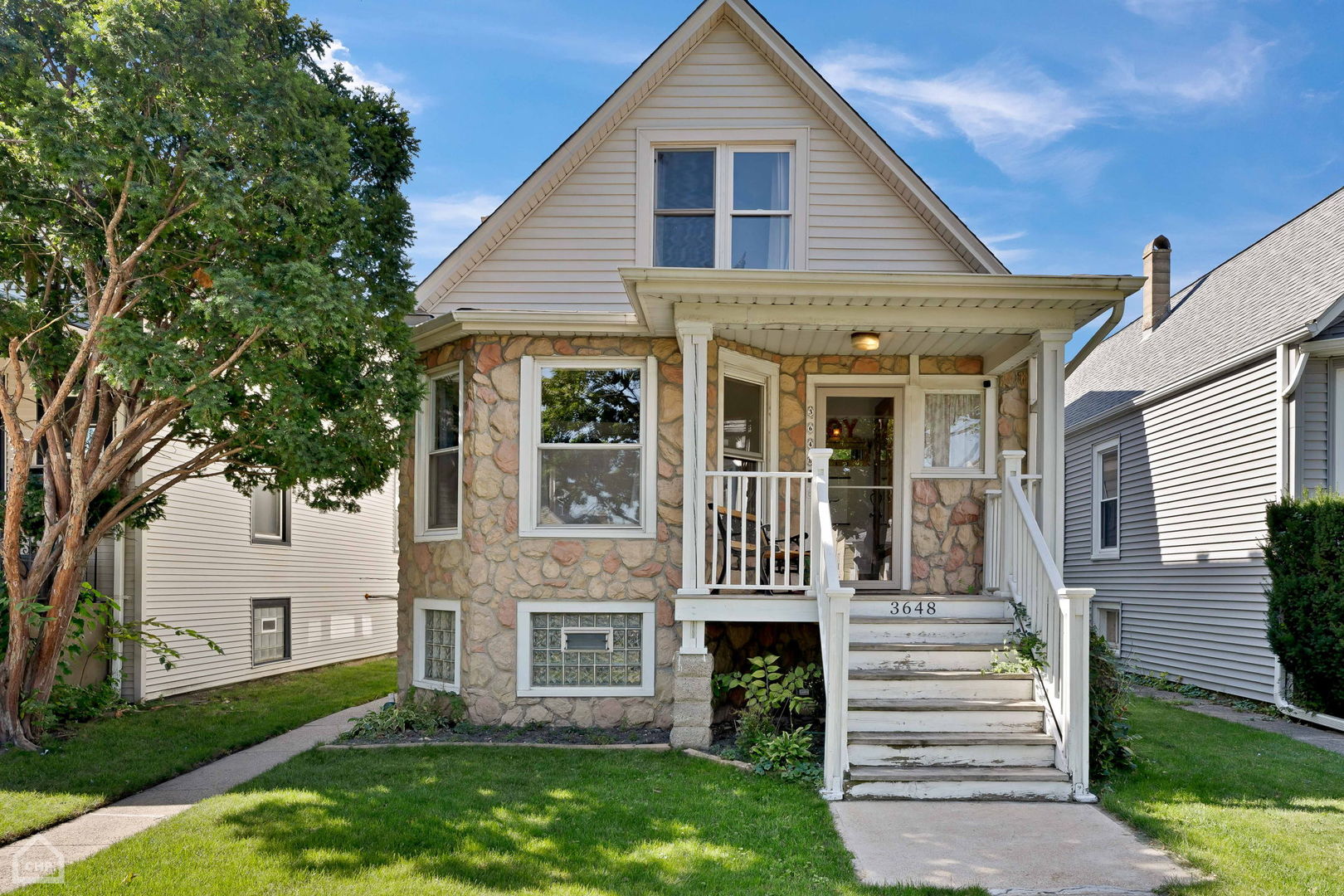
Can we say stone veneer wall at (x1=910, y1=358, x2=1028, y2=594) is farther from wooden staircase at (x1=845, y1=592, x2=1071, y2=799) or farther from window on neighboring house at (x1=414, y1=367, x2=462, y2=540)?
window on neighboring house at (x1=414, y1=367, x2=462, y2=540)

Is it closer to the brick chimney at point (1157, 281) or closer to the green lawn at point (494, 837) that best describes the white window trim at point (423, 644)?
the green lawn at point (494, 837)

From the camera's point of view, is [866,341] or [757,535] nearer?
[757,535]

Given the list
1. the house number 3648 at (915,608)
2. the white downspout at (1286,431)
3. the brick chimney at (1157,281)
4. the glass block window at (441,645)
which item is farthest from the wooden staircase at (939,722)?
the brick chimney at (1157,281)

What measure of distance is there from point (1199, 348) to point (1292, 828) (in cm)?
775

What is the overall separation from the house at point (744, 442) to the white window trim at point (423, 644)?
2cm

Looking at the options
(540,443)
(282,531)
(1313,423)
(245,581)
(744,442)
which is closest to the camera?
(540,443)

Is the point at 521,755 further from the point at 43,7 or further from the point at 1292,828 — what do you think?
the point at 43,7

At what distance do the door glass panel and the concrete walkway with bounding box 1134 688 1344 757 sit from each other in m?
3.47

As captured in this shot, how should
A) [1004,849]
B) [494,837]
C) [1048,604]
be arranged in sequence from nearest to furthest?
[1004,849] → [494,837] → [1048,604]

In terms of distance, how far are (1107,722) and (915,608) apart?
152 cm

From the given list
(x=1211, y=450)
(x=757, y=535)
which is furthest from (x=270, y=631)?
(x=1211, y=450)

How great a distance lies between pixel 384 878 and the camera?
13.1 feet

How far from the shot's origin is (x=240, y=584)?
10.8m

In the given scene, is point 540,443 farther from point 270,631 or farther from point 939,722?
point 270,631
